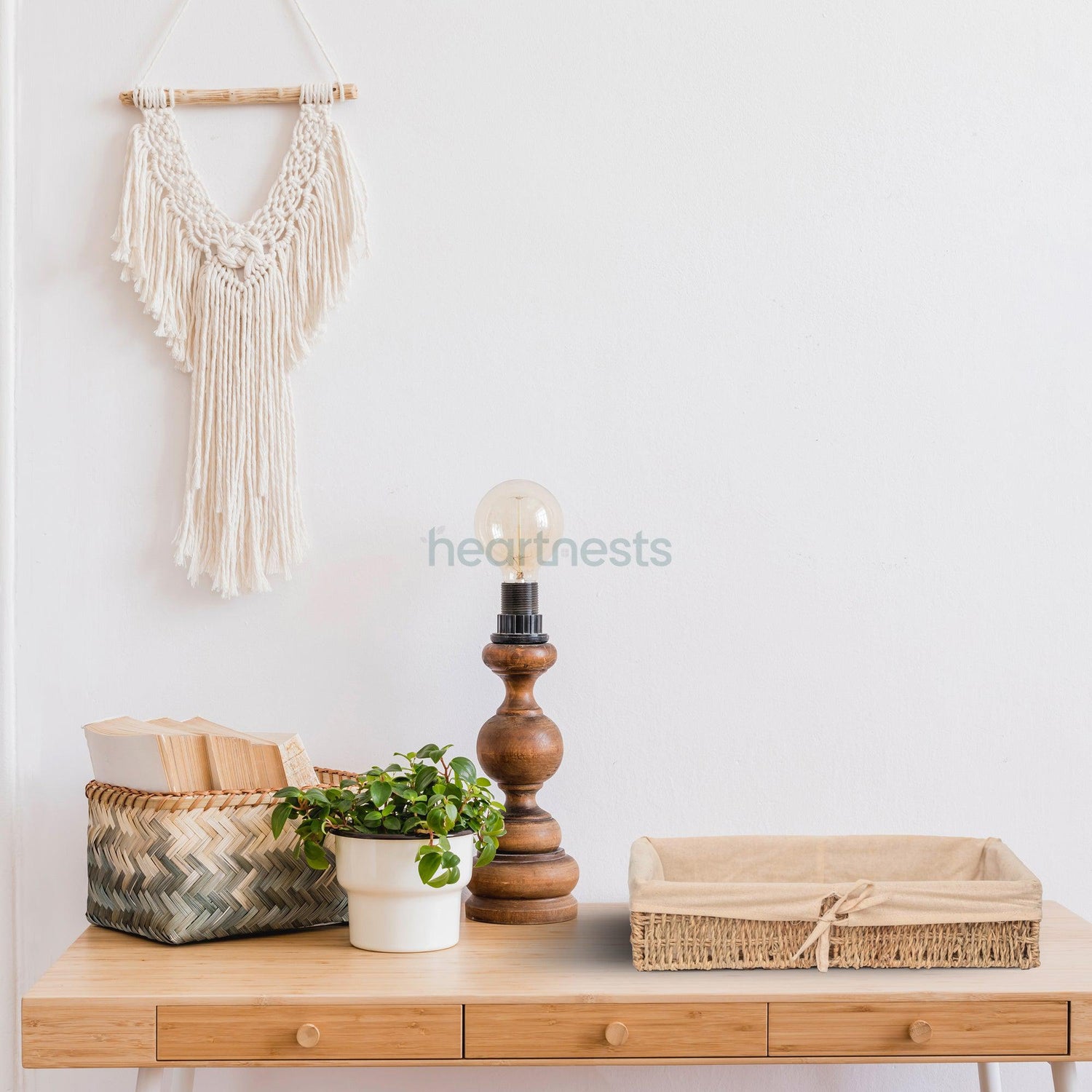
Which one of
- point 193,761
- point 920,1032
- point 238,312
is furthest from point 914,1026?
point 238,312

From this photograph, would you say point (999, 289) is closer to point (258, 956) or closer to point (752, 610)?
point (752, 610)

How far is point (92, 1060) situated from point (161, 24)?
3.80 feet

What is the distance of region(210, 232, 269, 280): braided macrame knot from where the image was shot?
1323 millimetres

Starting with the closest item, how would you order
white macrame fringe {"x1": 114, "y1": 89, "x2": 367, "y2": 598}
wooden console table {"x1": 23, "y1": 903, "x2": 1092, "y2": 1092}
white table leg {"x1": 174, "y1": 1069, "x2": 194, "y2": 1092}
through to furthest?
wooden console table {"x1": 23, "y1": 903, "x2": 1092, "y2": 1092}, white table leg {"x1": 174, "y1": 1069, "x2": 194, "y2": 1092}, white macrame fringe {"x1": 114, "y1": 89, "x2": 367, "y2": 598}

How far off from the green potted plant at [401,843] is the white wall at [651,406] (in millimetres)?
252

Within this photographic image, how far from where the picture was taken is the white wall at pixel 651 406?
1.34 metres

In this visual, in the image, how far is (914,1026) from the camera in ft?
3.14

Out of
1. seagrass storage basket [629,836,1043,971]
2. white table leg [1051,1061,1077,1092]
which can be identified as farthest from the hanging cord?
white table leg [1051,1061,1077,1092]

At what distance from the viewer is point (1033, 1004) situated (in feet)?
3.15

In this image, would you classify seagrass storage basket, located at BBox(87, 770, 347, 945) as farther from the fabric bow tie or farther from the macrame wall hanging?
the fabric bow tie

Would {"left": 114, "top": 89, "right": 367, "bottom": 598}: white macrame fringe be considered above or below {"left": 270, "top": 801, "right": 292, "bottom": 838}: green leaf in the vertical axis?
above

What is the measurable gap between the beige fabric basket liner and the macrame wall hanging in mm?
592

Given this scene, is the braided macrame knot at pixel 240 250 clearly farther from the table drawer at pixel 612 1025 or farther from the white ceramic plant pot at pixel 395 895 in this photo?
the table drawer at pixel 612 1025

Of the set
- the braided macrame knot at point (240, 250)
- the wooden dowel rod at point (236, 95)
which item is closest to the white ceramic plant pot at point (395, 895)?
the braided macrame knot at point (240, 250)
